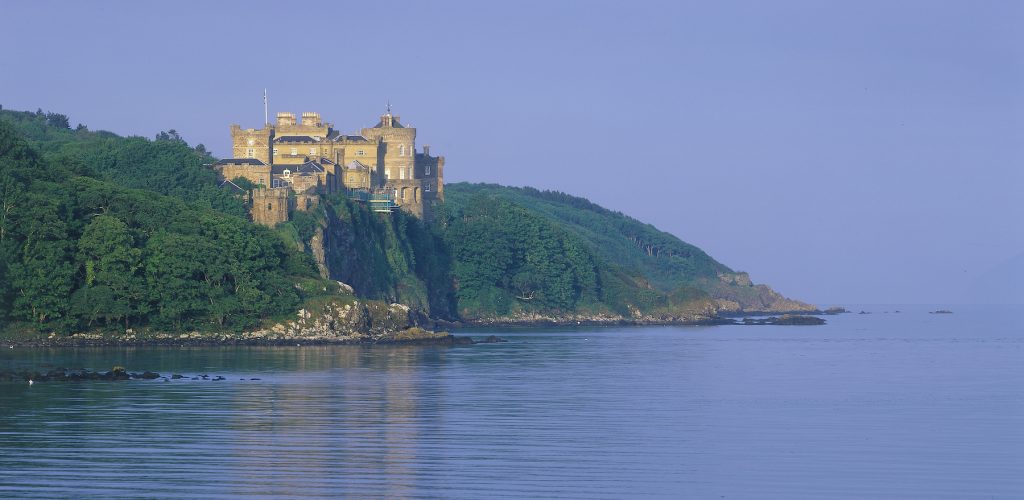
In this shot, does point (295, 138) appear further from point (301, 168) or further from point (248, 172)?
point (248, 172)

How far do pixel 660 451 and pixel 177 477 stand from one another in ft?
40.0

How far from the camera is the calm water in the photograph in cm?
2889

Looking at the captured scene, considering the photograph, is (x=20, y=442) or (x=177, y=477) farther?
(x=20, y=442)

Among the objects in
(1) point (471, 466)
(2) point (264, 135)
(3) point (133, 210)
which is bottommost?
(1) point (471, 466)

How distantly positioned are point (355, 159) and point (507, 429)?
299 ft

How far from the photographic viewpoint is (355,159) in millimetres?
126750

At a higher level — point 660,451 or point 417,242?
point 417,242

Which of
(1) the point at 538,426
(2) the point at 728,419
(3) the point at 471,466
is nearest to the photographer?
(3) the point at 471,466

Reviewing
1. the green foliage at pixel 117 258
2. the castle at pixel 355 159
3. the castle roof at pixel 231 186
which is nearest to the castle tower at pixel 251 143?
the castle at pixel 355 159

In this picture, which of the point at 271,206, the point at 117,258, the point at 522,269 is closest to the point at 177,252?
the point at 117,258

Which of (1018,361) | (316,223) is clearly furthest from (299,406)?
(316,223)

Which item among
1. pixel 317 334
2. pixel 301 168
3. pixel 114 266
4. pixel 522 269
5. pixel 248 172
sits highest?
pixel 301 168

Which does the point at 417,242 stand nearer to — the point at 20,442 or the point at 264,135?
the point at 264,135

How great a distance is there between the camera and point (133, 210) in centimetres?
8269
